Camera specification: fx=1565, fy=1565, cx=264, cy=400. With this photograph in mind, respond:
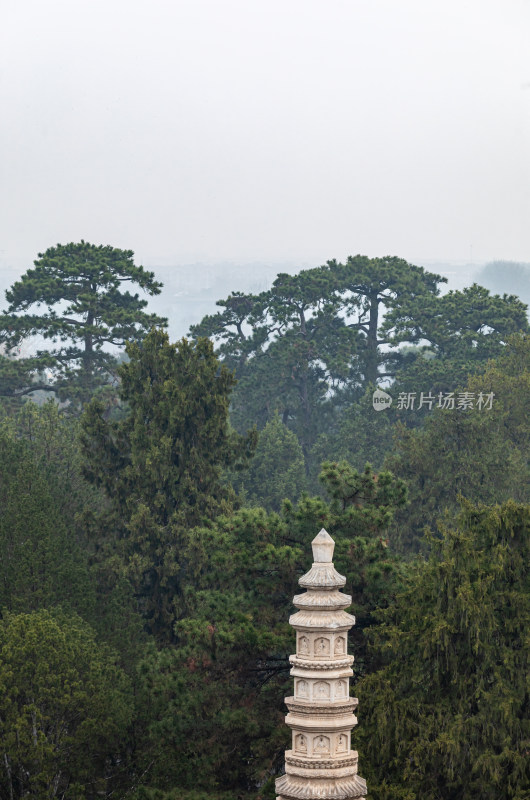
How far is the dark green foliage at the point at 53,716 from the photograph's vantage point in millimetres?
28984

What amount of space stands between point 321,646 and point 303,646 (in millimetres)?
272

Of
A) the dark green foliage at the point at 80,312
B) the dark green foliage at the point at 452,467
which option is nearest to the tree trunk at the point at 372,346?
the dark green foliage at the point at 80,312

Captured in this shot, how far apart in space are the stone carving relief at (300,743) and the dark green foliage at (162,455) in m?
22.5

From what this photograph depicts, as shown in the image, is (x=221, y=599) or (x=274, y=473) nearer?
(x=221, y=599)

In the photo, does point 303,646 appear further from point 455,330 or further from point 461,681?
point 455,330

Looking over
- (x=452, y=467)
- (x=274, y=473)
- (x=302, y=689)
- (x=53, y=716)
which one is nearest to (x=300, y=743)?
(x=302, y=689)

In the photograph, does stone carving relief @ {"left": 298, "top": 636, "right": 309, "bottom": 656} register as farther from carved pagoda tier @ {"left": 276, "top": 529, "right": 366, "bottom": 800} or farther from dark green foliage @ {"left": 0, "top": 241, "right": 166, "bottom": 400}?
dark green foliage @ {"left": 0, "top": 241, "right": 166, "bottom": 400}

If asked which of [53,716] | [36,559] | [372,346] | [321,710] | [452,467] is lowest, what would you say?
[53,716]

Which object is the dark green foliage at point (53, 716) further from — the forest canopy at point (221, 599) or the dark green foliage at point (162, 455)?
the dark green foliage at point (162, 455)

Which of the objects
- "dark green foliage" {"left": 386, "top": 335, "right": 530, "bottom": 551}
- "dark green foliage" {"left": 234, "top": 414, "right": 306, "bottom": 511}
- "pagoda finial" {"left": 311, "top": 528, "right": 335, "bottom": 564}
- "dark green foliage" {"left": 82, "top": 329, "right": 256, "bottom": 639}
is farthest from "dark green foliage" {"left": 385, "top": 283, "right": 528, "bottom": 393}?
"pagoda finial" {"left": 311, "top": 528, "right": 335, "bottom": 564}

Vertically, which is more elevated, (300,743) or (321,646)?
(321,646)

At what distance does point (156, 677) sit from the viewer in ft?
107

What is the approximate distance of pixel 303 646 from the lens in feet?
70.1

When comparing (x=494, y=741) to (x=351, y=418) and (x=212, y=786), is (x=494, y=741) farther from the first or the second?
(x=351, y=418)
